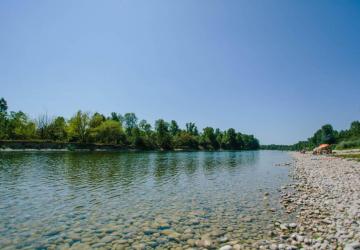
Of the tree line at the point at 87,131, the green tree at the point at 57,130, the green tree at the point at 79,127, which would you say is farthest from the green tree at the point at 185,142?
the green tree at the point at 57,130

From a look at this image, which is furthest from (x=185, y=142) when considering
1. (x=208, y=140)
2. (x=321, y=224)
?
(x=321, y=224)

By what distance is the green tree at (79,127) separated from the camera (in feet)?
305

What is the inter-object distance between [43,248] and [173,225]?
14.1ft

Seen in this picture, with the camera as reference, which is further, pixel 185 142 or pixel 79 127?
pixel 185 142

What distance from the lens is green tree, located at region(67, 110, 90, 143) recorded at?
9303cm

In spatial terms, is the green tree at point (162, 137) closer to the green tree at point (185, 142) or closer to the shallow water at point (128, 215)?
the green tree at point (185, 142)

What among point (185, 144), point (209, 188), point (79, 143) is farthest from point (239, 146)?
point (209, 188)

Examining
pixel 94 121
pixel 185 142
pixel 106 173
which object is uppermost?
pixel 94 121

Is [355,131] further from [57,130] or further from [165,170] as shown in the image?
[57,130]

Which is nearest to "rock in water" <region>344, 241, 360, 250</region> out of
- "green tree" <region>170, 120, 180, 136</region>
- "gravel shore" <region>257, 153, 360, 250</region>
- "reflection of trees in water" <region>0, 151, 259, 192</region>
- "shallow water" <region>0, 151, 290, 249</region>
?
"gravel shore" <region>257, 153, 360, 250</region>

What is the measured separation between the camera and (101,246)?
6.83 metres

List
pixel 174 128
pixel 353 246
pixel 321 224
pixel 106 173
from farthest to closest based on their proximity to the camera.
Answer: pixel 174 128
pixel 106 173
pixel 321 224
pixel 353 246

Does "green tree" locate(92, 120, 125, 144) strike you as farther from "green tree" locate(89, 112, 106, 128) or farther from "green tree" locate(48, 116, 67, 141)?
"green tree" locate(48, 116, 67, 141)

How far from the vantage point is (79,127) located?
310 feet
